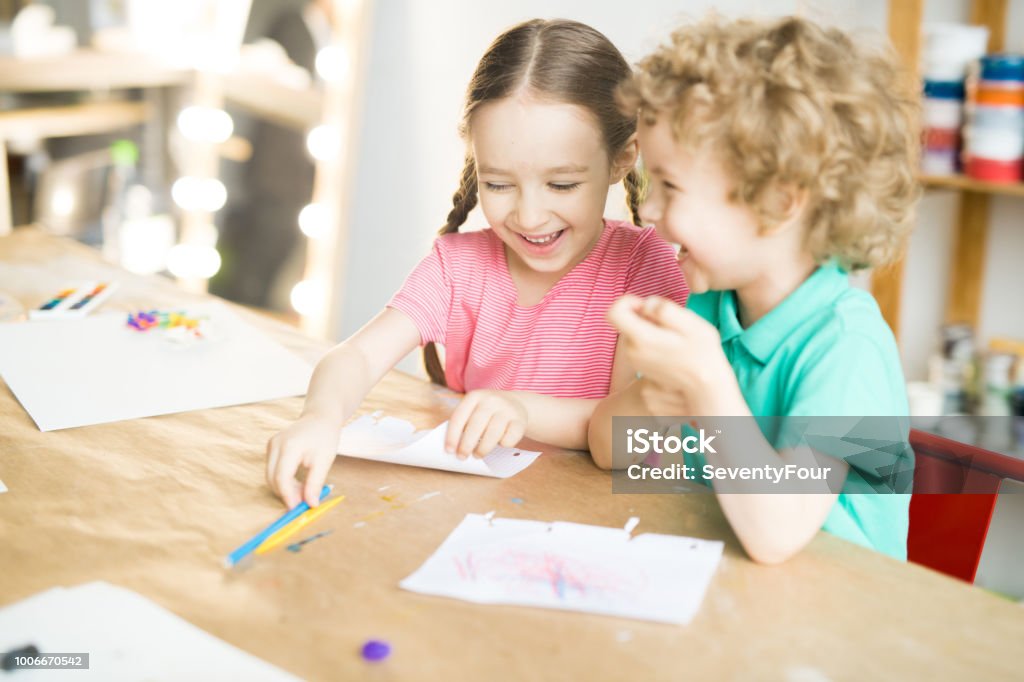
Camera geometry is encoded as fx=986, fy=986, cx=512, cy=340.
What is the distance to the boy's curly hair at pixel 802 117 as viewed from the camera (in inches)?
30.4

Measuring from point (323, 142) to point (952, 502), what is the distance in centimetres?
191

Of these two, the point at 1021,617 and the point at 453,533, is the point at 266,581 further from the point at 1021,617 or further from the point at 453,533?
the point at 1021,617

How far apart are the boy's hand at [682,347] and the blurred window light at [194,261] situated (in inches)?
81.9

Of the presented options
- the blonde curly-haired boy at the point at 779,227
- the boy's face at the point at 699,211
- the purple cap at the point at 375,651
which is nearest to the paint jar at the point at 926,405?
the blonde curly-haired boy at the point at 779,227

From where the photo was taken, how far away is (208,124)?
101 inches

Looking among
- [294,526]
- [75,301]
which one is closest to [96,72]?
[75,301]

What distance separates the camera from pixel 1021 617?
642mm

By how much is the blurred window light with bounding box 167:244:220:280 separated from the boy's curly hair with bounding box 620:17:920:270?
198 centimetres

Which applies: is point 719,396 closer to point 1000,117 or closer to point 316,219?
point 1000,117

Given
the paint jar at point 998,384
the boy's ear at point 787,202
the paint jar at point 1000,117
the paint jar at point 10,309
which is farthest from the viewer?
the paint jar at point 998,384

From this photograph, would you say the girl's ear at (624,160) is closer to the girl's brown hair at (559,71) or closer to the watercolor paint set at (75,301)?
the girl's brown hair at (559,71)

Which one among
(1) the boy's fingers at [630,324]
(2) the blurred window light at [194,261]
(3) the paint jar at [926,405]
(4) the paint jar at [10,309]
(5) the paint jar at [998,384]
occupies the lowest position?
(3) the paint jar at [926,405]

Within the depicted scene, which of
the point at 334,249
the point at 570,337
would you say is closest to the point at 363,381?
the point at 570,337

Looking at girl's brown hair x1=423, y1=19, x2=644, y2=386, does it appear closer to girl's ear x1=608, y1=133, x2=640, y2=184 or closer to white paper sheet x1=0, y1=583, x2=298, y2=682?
girl's ear x1=608, y1=133, x2=640, y2=184
